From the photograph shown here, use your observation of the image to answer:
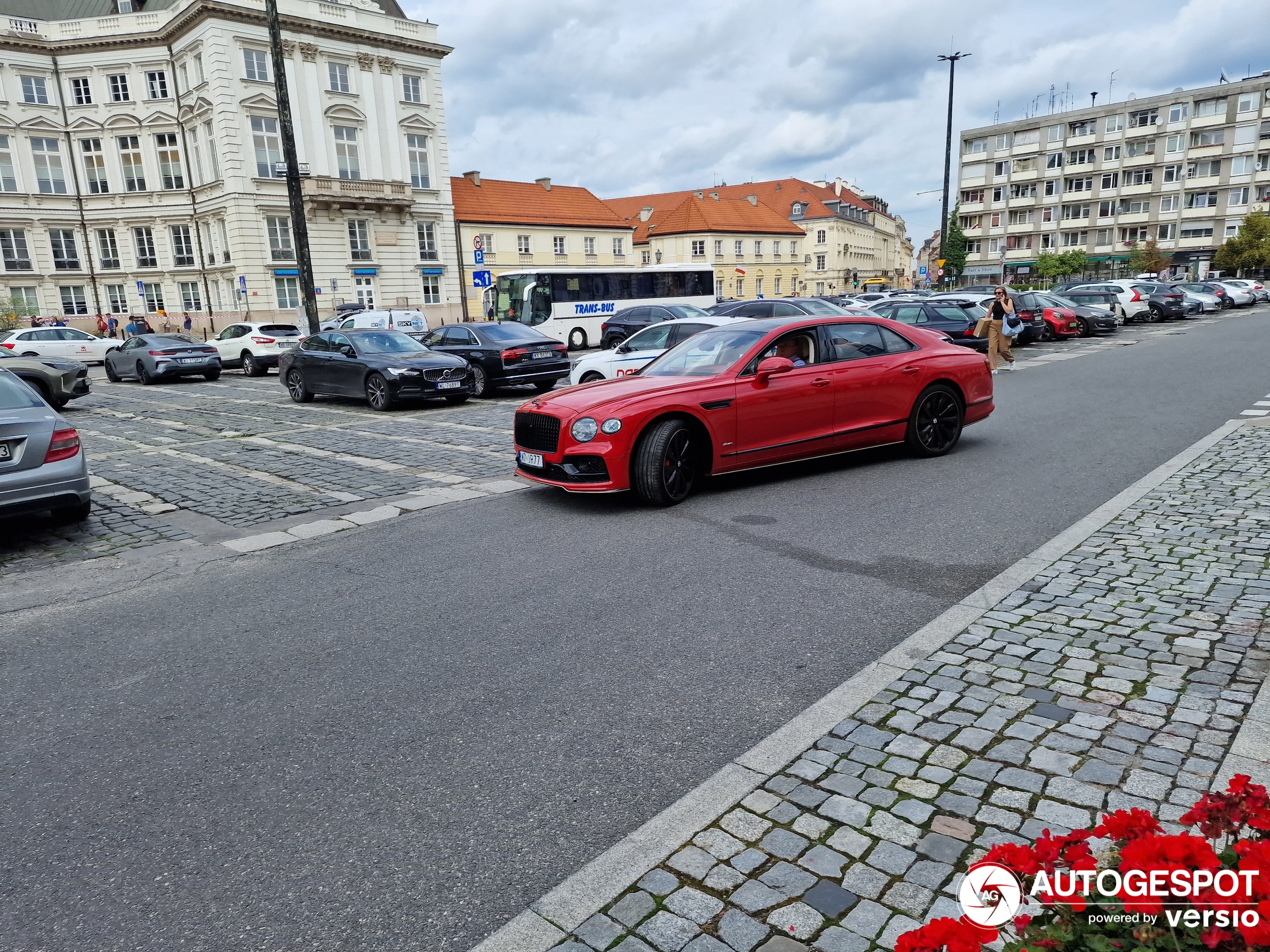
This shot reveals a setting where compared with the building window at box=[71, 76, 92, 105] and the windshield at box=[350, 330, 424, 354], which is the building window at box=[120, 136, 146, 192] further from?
the windshield at box=[350, 330, 424, 354]

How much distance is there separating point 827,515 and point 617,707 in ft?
12.5

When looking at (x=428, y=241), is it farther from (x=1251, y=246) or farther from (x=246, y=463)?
(x=1251, y=246)

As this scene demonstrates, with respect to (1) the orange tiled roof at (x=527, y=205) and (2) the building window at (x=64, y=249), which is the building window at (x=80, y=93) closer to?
(2) the building window at (x=64, y=249)

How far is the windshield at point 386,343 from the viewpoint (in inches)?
→ 671

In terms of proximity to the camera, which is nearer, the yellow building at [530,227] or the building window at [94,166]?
the building window at [94,166]

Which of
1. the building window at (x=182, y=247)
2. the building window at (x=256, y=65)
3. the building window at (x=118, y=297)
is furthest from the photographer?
the building window at (x=118, y=297)

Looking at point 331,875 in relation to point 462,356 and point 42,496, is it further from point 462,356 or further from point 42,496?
point 462,356

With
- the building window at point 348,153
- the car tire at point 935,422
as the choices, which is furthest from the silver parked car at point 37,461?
the building window at point 348,153

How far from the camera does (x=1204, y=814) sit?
1.96 metres

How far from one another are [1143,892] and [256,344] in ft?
92.4

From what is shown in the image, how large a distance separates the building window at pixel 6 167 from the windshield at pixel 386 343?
4532cm

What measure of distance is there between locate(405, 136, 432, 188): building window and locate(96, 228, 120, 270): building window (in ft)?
57.8

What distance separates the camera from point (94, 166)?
5066 cm

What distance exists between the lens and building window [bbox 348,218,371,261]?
4912 cm
